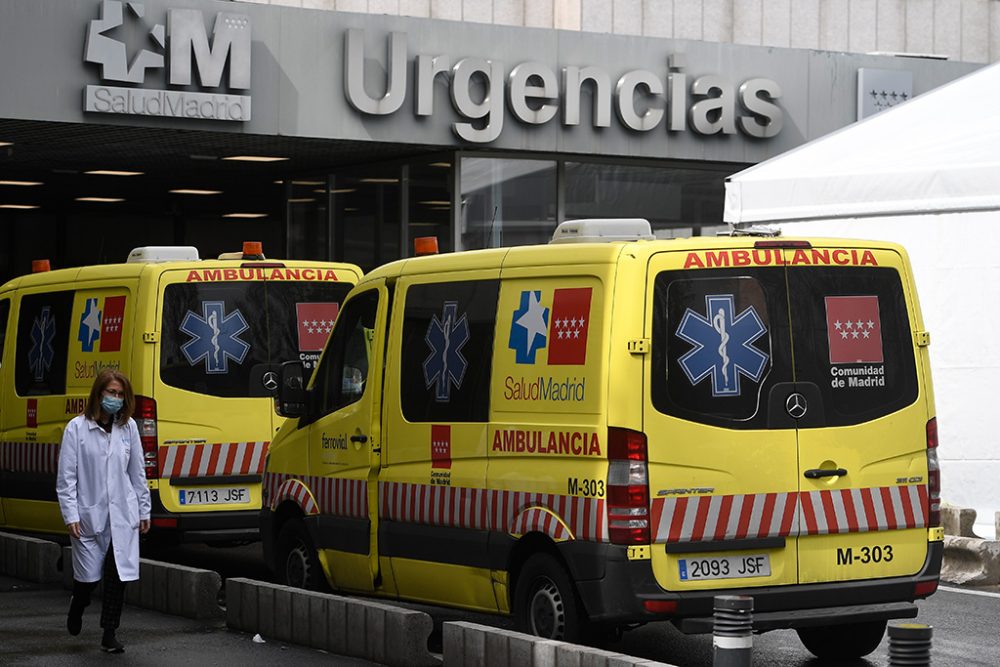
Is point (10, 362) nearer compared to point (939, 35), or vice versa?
point (10, 362)

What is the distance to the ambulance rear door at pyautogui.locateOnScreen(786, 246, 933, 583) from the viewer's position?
8.63m

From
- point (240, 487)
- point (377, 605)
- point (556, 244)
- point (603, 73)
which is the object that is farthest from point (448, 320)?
point (603, 73)

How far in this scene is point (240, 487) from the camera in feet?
41.5

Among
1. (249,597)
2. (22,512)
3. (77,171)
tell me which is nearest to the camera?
(249,597)

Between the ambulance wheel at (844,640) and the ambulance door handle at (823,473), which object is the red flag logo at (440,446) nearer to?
the ambulance door handle at (823,473)

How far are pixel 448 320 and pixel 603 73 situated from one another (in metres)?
11.4

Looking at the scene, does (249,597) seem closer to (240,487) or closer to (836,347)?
(240,487)

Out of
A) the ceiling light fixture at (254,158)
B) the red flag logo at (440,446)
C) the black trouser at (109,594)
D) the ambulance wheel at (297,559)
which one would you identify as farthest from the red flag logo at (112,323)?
the ceiling light fixture at (254,158)

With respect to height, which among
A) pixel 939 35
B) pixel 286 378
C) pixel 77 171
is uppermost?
pixel 939 35

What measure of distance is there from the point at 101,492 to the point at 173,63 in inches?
350

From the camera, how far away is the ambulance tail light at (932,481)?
893 cm

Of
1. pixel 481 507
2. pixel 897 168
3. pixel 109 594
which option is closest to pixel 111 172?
pixel 897 168

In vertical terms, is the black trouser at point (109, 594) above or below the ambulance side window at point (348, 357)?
below

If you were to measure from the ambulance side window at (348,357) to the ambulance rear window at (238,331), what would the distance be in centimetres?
183
